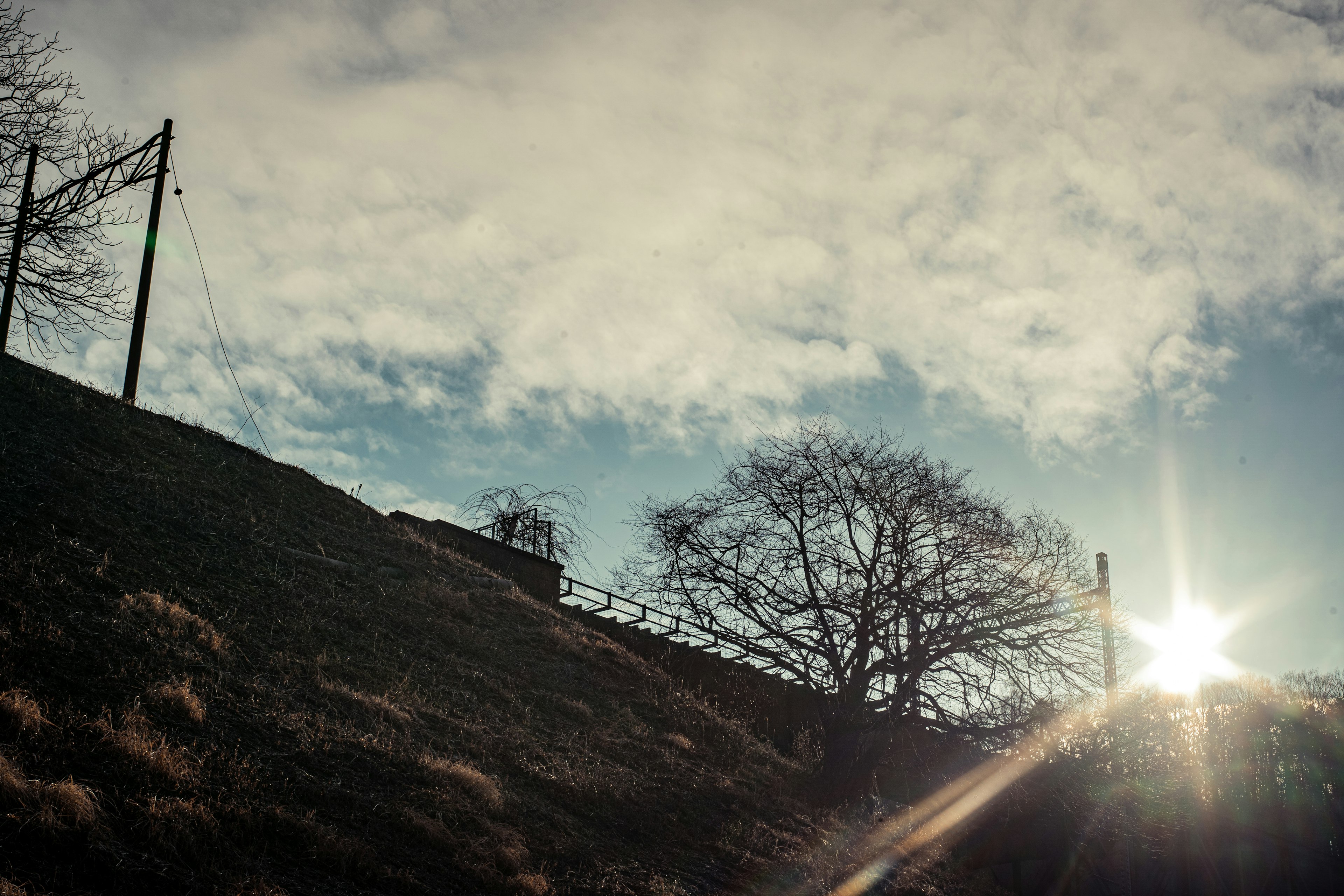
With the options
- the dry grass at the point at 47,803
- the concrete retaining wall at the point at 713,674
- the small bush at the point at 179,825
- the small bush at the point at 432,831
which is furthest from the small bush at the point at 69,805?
the concrete retaining wall at the point at 713,674

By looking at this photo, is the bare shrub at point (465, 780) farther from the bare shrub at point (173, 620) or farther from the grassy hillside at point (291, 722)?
the bare shrub at point (173, 620)

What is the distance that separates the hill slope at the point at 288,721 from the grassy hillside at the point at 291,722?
0.03 meters

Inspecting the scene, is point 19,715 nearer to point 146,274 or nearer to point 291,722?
point 291,722

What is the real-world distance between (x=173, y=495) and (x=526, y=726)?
8287 mm

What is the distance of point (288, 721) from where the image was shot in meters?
8.23

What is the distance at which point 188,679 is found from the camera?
26.4 feet

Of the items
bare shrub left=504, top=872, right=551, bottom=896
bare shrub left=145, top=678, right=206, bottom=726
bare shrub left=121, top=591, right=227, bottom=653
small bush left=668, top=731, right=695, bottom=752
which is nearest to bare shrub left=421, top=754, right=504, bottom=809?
bare shrub left=504, top=872, right=551, bottom=896

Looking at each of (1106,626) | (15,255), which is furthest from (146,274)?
Answer: (1106,626)

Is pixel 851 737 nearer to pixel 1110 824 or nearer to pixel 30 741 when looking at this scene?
pixel 1110 824

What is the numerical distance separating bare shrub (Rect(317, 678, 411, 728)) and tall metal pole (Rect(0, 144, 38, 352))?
47.2 ft

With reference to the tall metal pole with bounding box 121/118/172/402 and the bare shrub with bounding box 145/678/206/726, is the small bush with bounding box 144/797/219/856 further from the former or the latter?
the tall metal pole with bounding box 121/118/172/402

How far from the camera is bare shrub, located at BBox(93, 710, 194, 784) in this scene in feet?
20.2

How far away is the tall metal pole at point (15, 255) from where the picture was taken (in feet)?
→ 58.0

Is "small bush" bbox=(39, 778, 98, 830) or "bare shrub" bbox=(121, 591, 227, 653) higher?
"bare shrub" bbox=(121, 591, 227, 653)
